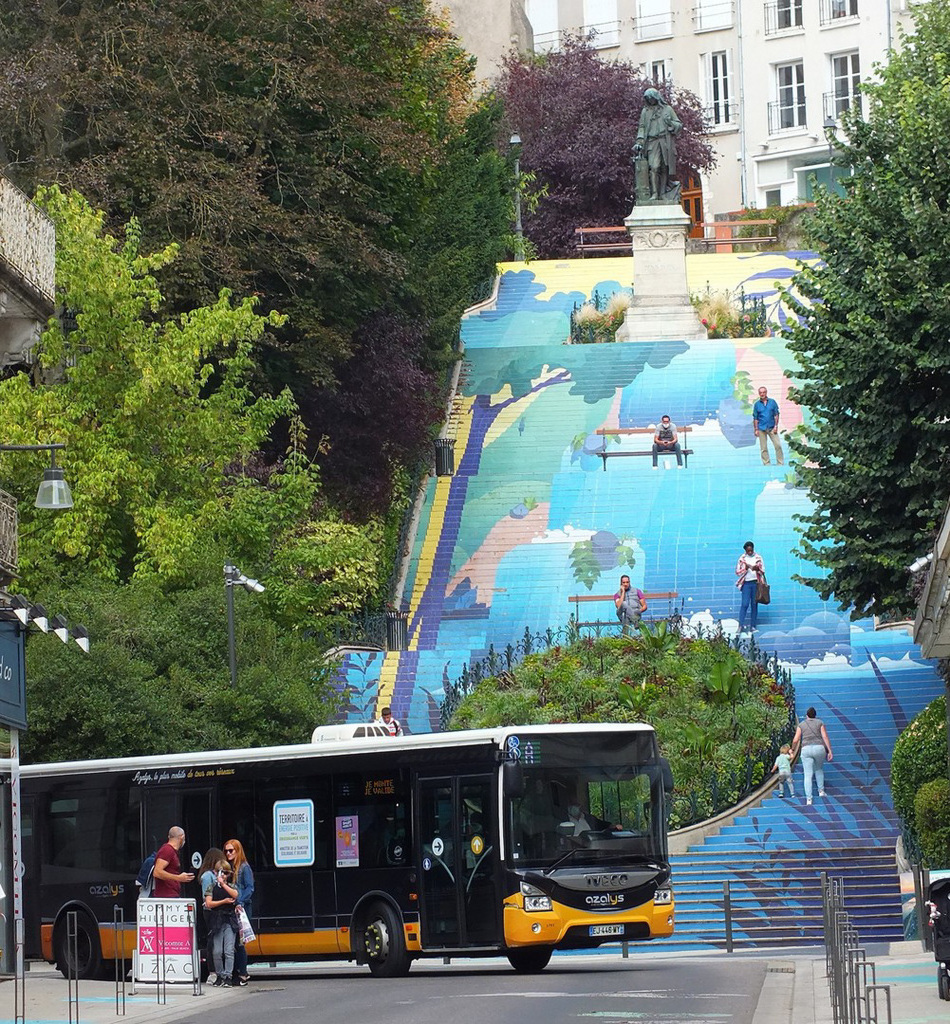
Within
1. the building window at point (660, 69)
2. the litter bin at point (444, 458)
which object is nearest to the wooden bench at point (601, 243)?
the building window at point (660, 69)

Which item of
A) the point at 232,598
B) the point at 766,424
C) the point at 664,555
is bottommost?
the point at 232,598

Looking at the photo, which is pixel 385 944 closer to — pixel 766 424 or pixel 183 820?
pixel 183 820

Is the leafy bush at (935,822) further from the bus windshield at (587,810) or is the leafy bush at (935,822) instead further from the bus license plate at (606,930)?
the bus license plate at (606,930)

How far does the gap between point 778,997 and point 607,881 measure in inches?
134

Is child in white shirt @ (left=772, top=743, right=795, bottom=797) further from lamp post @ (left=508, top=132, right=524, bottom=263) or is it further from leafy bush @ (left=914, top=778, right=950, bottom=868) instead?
lamp post @ (left=508, top=132, right=524, bottom=263)

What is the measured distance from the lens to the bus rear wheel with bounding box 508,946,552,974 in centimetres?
2241

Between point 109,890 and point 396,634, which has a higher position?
point 396,634

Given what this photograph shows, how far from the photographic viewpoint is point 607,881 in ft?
71.4

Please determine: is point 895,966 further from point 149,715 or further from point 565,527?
point 565,527

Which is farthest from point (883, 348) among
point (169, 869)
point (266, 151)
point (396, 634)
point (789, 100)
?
point (789, 100)

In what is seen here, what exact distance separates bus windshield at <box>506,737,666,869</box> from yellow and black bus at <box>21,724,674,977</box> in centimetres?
2

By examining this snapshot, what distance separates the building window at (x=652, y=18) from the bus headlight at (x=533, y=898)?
240 ft

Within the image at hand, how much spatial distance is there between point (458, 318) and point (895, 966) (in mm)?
34470

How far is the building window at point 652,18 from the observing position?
90.6 meters
